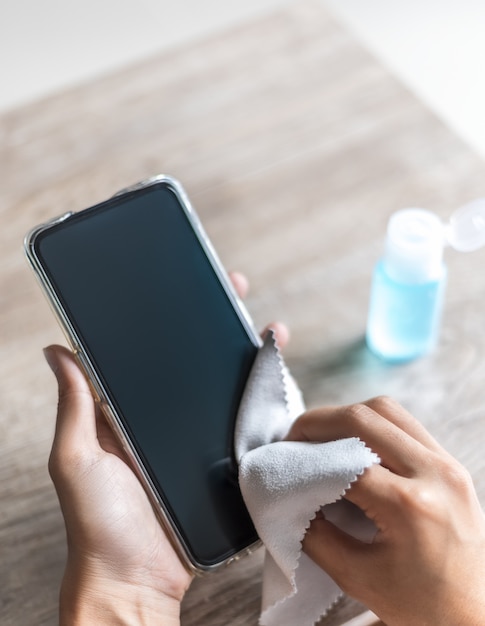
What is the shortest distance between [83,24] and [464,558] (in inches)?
55.4

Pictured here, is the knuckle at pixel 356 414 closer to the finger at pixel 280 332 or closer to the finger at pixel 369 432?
the finger at pixel 369 432

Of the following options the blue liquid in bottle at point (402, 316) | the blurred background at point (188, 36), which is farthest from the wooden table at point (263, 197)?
the blurred background at point (188, 36)

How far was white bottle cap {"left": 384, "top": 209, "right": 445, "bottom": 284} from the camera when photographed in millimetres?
645

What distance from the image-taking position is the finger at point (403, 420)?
0.57 m

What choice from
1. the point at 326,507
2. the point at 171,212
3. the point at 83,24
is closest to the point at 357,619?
the point at 326,507

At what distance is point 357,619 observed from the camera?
0.60 m

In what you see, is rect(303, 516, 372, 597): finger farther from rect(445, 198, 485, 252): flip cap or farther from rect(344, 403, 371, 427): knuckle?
rect(445, 198, 485, 252): flip cap

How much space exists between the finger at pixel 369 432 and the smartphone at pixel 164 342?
7 cm

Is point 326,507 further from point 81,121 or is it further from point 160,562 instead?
point 81,121

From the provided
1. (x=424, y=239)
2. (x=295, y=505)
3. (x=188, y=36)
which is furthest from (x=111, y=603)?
(x=188, y=36)

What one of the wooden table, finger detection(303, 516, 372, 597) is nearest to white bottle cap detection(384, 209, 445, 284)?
the wooden table

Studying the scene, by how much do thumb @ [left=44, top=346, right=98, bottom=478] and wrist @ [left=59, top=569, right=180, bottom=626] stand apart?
84 millimetres

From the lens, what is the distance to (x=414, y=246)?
65cm

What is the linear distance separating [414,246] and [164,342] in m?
0.21
